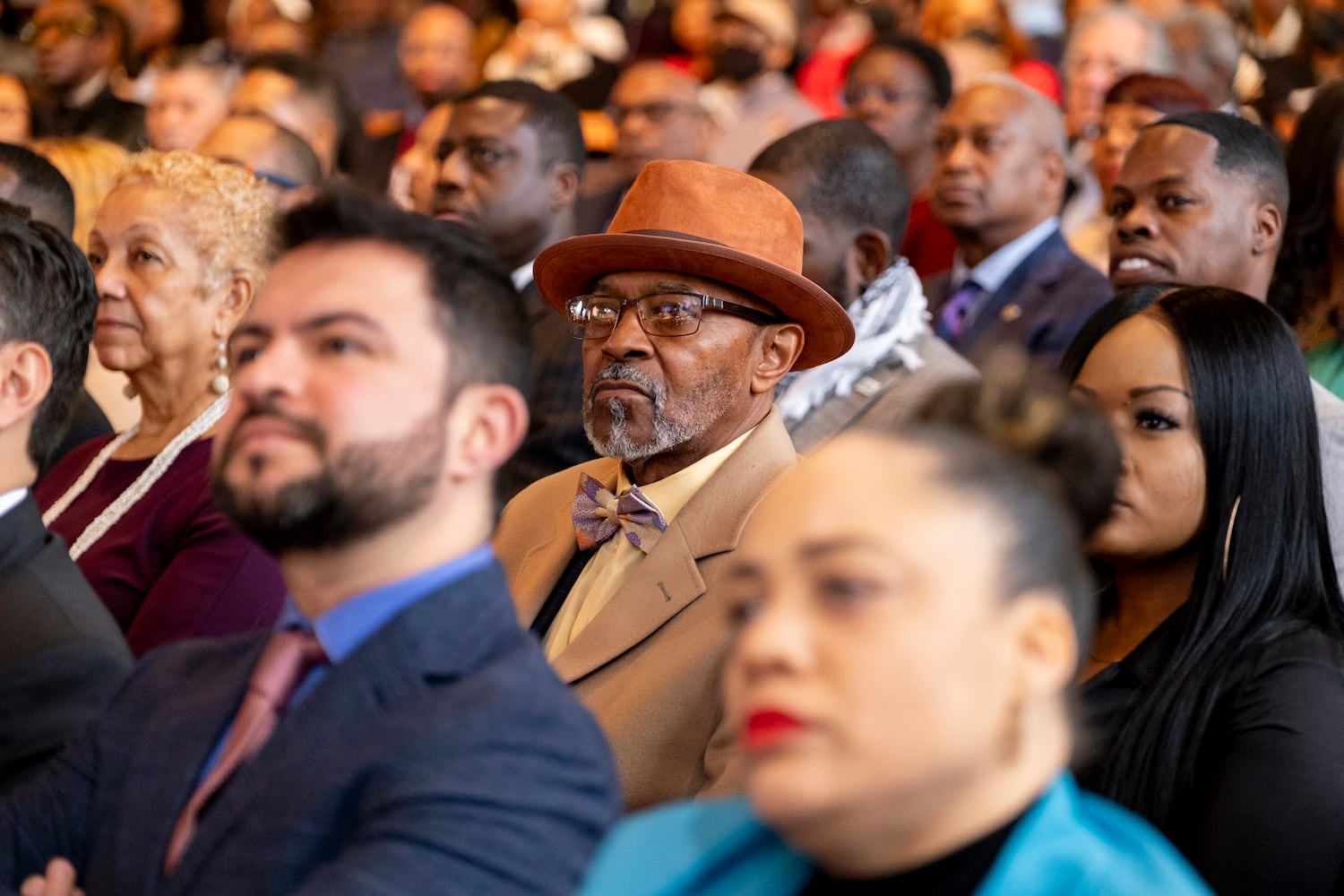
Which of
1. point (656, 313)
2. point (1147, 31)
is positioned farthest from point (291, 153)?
point (1147, 31)

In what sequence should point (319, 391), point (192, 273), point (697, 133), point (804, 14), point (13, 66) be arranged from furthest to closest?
1. point (804, 14)
2. point (13, 66)
3. point (697, 133)
4. point (192, 273)
5. point (319, 391)

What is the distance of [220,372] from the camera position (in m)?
3.03

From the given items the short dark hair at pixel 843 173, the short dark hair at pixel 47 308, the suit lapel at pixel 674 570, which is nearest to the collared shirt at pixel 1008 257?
the short dark hair at pixel 843 173

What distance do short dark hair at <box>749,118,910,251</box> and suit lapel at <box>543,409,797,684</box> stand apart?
152 centimetres

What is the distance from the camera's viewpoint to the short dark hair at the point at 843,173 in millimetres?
3934

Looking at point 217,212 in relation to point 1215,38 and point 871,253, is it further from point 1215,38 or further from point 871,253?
point 1215,38

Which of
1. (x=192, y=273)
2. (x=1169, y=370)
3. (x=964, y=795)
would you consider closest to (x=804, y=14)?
(x=192, y=273)

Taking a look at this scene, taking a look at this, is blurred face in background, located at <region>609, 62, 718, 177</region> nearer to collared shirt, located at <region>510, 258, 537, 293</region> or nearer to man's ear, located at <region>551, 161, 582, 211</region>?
man's ear, located at <region>551, 161, 582, 211</region>

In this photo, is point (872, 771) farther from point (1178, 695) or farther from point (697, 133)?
point (697, 133)

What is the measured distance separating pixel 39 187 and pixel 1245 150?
9.13 feet

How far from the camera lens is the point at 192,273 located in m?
3.01

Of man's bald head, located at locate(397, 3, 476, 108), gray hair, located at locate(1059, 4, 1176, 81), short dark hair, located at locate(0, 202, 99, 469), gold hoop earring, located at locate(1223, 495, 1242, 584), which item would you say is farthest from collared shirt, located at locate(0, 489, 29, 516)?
man's bald head, located at locate(397, 3, 476, 108)

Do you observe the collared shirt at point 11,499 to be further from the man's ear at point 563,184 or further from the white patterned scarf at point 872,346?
the man's ear at point 563,184

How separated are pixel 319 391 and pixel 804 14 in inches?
271
